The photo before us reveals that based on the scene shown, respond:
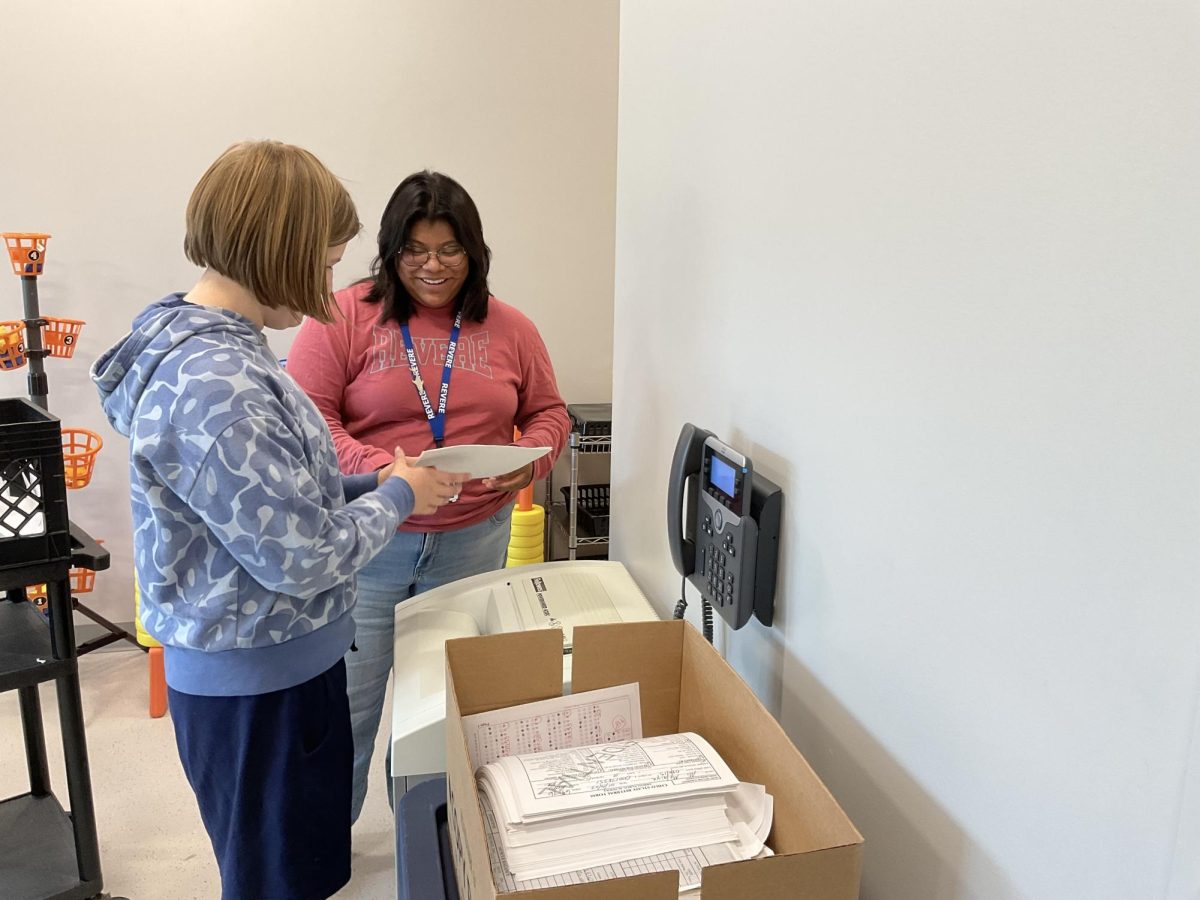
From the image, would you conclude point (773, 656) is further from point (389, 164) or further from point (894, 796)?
point (389, 164)

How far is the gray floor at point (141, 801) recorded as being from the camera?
202 centimetres

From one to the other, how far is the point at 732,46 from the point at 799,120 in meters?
0.23

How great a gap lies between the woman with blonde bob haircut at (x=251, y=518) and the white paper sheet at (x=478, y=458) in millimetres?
46

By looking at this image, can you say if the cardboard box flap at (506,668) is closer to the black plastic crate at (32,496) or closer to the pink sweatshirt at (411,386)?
the pink sweatshirt at (411,386)

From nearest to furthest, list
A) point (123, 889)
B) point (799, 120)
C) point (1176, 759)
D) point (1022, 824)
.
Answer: point (1176, 759) < point (1022, 824) < point (799, 120) < point (123, 889)

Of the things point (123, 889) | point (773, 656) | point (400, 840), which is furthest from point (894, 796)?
point (123, 889)

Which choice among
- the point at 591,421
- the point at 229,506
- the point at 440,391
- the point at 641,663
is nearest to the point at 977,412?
the point at 641,663

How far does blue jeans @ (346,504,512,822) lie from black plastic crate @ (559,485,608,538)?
4.95 ft

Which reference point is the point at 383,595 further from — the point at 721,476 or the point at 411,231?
the point at 721,476

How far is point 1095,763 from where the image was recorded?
24.0 inches

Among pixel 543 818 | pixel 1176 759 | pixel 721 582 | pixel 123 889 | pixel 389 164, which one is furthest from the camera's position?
pixel 389 164

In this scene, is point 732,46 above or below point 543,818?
above

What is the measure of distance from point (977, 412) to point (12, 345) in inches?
109

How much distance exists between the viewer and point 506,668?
3.39ft
